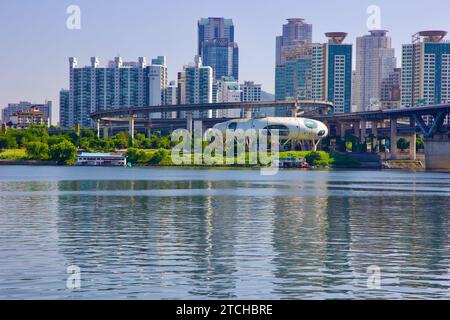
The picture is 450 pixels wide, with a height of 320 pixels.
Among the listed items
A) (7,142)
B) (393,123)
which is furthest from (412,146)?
(7,142)

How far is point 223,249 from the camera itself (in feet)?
95.3

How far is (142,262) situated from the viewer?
84.4 feet

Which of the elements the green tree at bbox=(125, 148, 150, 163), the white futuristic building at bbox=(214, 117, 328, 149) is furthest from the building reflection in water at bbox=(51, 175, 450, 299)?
the white futuristic building at bbox=(214, 117, 328, 149)

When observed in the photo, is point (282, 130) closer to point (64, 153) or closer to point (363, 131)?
point (363, 131)

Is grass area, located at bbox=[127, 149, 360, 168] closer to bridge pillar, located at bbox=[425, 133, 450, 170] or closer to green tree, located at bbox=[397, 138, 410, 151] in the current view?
bridge pillar, located at bbox=[425, 133, 450, 170]

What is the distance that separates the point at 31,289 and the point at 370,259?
11.0 metres

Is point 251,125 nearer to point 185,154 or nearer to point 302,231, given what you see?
point 185,154

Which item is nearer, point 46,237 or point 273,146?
point 46,237

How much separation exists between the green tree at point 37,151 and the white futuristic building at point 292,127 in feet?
130

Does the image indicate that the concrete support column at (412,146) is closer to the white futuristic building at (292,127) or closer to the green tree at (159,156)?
the white futuristic building at (292,127)

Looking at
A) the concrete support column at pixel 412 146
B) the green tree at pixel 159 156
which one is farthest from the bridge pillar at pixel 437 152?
the green tree at pixel 159 156

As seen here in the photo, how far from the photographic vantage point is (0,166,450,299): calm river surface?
21734mm

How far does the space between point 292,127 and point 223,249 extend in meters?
149
